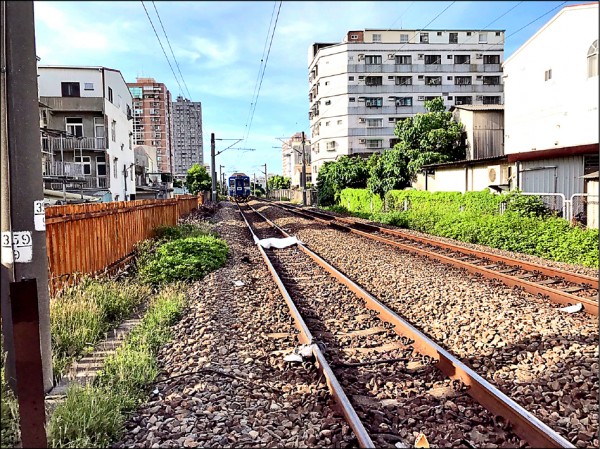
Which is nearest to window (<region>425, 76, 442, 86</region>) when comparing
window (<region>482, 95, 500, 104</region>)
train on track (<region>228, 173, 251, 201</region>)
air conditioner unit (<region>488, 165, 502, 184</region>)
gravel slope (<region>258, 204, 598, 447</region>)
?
window (<region>482, 95, 500, 104</region>)

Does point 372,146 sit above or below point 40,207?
above

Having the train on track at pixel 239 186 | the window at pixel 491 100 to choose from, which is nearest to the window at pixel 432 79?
the window at pixel 491 100

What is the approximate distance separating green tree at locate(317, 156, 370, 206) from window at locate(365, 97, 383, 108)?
20.3 metres

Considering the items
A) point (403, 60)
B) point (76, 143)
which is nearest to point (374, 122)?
point (403, 60)

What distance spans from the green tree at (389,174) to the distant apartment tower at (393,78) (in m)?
29.0

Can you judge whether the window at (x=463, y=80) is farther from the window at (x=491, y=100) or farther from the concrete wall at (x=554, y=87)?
the concrete wall at (x=554, y=87)

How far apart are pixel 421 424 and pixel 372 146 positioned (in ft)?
201

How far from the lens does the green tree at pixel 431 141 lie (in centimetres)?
3081

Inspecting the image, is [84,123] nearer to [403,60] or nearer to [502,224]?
[502,224]

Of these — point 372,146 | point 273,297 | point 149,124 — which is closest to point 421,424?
point 273,297

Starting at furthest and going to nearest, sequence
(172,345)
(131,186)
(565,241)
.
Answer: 1. (131,186)
2. (565,241)
3. (172,345)

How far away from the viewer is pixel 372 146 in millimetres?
63375

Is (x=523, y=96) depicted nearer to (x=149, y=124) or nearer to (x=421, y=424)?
(x=421, y=424)

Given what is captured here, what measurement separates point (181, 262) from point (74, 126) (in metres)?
35.5
